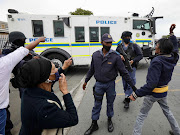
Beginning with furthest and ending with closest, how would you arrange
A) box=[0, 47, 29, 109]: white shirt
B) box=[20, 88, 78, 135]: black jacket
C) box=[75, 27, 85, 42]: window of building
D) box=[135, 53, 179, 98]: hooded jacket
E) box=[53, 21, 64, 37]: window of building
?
box=[75, 27, 85, 42]: window of building, box=[53, 21, 64, 37]: window of building, box=[135, 53, 179, 98]: hooded jacket, box=[0, 47, 29, 109]: white shirt, box=[20, 88, 78, 135]: black jacket

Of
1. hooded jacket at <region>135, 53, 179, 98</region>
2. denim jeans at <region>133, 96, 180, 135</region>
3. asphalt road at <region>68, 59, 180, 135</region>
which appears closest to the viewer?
hooded jacket at <region>135, 53, 179, 98</region>

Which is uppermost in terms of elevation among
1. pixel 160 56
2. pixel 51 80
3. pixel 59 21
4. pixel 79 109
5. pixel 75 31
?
pixel 59 21

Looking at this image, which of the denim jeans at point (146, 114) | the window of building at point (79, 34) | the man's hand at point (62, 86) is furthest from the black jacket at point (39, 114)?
the window of building at point (79, 34)

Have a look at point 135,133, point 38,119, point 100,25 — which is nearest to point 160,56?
point 135,133

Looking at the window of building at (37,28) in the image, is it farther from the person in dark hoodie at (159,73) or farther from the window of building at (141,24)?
the person in dark hoodie at (159,73)

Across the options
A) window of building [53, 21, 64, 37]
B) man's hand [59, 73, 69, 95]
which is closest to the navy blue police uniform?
man's hand [59, 73, 69, 95]

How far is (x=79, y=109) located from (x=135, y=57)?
211 cm

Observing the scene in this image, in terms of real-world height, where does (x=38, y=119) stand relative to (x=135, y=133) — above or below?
above

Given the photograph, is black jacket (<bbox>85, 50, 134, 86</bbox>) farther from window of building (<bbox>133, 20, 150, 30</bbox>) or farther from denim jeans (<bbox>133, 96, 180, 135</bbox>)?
window of building (<bbox>133, 20, 150, 30</bbox>)

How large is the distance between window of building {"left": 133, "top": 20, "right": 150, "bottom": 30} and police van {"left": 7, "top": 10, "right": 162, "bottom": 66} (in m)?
0.15

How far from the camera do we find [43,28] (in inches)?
219

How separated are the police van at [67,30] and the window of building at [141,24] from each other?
0.15m

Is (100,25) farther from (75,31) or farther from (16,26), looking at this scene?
(16,26)

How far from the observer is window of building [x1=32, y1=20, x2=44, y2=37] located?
553cm
